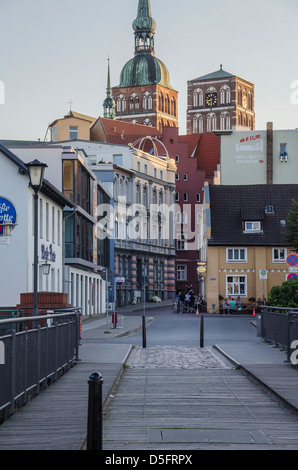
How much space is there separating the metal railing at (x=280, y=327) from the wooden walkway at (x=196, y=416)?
288cm

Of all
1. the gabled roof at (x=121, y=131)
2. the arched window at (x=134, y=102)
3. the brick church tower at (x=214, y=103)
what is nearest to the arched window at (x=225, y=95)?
the brick church tower at (x=214, y=103)

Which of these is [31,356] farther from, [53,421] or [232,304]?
[232,304]

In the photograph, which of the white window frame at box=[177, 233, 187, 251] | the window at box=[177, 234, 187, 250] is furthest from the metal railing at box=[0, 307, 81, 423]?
the window at box=[177, 234, 187, 250]

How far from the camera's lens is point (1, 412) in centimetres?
1130

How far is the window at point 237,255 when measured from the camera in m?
71.9

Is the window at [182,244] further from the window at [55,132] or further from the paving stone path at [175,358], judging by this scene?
the paving stone path at [175,358]

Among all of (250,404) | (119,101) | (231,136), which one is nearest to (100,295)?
(231,136)

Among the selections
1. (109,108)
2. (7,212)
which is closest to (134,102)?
(109,108)

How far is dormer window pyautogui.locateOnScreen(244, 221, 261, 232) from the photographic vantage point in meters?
73.0

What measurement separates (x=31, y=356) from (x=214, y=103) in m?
161

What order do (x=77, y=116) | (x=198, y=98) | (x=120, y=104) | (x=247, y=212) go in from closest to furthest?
(x=247, y=212)
(x=77, y=116)
(x=120, y=104)
(x=198, y=98)

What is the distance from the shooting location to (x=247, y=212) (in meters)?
74.1

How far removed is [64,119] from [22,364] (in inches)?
3475

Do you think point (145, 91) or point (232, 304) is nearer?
point (232, 304)
